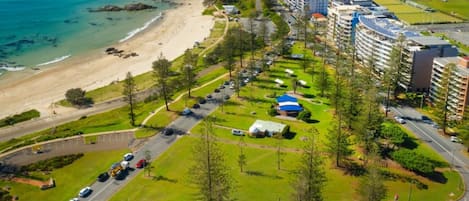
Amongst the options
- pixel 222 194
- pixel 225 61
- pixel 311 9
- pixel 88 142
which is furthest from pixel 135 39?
pixel 222 194

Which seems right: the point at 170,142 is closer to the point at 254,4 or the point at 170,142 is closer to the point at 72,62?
the point at 72,62

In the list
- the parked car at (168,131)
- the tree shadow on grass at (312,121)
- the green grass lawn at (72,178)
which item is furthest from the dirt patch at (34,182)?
the tree shadow on grass at (312,121)

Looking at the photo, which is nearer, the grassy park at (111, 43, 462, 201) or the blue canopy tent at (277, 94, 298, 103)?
the grassy park at (111, 43, 462, 201)

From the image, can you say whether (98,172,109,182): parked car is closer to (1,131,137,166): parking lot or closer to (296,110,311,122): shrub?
(1,131,137,166): parking lot

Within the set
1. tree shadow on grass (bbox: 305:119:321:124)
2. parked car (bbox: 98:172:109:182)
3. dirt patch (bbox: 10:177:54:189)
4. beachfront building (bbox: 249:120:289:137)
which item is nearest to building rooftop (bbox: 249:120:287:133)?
beachfront building (bbox: 249:120:289:137)

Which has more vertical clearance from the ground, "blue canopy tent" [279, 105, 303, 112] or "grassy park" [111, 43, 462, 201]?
"blue canopy tent" [279, 105, 303, 112]

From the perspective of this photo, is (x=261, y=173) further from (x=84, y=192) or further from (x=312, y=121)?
(x=84, y=192)

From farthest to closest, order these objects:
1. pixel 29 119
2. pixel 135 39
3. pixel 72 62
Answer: pixel 135 39 → pixel 72 62 → pixel 29 119

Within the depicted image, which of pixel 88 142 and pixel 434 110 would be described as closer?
pixel 88 142
